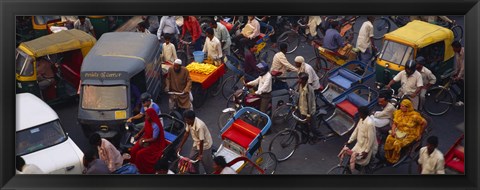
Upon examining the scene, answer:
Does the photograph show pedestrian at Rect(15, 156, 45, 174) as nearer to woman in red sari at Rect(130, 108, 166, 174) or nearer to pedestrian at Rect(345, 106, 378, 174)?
woman in red sari at Rect(130, 108, 166, 174)

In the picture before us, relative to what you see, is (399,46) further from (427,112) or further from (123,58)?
(123,58)

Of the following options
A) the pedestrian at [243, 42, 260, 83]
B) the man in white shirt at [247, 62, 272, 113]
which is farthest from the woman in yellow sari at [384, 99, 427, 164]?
the pedestrian at [243, 42, 260, 83]

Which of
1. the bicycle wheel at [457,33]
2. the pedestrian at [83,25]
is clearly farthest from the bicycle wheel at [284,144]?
the pedestrian at [83,25]

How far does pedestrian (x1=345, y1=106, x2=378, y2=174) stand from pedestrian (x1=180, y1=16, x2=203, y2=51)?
505 cm

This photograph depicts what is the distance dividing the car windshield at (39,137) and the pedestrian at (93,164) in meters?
0.97

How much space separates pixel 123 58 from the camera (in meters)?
12.0

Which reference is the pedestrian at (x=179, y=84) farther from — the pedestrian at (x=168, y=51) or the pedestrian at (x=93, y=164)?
the pedestrian at (x=93, y=164)

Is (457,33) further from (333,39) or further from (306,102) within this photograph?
(306,102)

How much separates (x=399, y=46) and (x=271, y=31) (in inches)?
124

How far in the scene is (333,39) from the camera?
13602 millimetres

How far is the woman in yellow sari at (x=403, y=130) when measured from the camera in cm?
1053

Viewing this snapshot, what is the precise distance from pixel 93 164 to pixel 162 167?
3.28 ft
